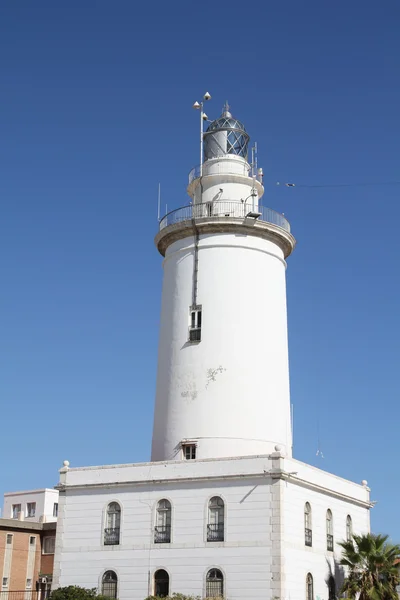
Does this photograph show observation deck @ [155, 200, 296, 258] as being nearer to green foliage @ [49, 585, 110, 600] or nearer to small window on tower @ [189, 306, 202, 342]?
small window on tower @ [189, 306, 202, 342]

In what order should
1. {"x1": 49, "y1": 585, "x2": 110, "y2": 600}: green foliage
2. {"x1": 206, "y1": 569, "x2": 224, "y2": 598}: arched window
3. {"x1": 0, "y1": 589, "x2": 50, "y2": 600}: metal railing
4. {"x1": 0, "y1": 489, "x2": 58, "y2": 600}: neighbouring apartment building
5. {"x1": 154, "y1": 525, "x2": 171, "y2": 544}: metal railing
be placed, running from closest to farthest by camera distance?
{"x1": 206, "y1": 569, "x2": 224, "y2": 598}: arched window
{"x1": 49, "y1": 585, "x2": 110, "y2": 600}: green foliage
{"x1": 154, "y1": 525, "x2": 171, "y2": 544}: metal railing
{"x1": 0, "y1": 589, "x2": 50, "y2": 600}: metal railing
{"x1": 0, "y1": 489, "x2": 58, "y2": 600}: neighbouring apartment building

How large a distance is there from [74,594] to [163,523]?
12.5ft

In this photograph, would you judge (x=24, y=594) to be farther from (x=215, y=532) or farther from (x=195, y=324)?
(x=195, y=324)

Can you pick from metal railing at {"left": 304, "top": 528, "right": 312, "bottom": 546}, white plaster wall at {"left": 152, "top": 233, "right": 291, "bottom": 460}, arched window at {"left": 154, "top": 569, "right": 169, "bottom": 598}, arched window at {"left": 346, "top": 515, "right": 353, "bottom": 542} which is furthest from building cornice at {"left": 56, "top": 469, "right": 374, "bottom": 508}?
arched window at {"left": 154, "top": 569, "right": 169, "bottom": 598}

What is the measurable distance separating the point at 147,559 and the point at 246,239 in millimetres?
13096

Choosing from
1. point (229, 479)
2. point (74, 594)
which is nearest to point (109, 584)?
point (74, 594)

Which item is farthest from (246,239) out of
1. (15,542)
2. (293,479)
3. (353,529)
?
(15,542)

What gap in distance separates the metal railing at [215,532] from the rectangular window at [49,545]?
477 inches

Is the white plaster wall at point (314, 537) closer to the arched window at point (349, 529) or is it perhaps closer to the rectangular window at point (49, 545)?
the arched window at point (349, 529)

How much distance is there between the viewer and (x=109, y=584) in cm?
3050

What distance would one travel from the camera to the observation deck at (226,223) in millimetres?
34844

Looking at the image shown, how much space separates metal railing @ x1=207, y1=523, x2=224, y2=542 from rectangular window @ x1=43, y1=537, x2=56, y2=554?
1211cm

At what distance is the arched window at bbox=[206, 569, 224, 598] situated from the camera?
2828 cm

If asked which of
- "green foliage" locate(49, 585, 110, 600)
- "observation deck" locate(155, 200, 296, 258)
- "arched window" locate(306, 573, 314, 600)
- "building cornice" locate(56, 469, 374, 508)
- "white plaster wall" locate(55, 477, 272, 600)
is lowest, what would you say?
"green foliage" locate(49, 585, 110, 600)
